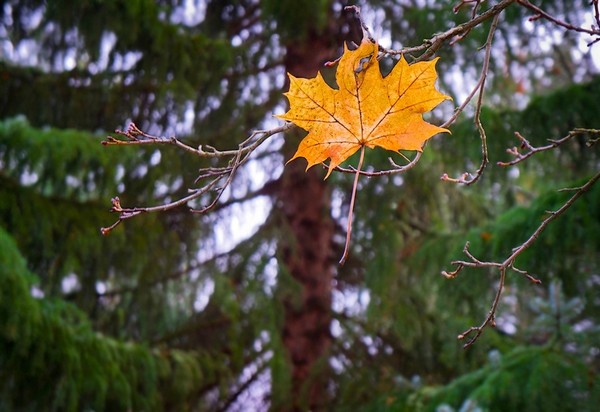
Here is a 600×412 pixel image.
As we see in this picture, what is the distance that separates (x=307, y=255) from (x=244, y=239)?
1.38 feet

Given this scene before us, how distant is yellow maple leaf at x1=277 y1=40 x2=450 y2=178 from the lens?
3.98 feet

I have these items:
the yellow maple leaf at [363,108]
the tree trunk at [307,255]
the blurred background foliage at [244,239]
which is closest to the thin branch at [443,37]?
the yellow maple leaf at [363,108]

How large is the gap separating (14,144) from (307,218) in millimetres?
1986

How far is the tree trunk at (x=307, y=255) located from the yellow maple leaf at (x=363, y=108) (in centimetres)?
325

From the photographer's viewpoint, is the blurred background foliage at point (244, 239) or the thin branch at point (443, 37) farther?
the blurred background foliage at point (244, 239)

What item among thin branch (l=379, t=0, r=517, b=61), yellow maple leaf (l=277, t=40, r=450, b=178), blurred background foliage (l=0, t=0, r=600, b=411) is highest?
blurred background foliage (l=0, t=0, r=600, b=411)

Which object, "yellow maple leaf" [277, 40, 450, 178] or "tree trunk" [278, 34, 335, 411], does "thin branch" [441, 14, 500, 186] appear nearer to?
"yellow maple leaf" [277, 40, 450, 178]

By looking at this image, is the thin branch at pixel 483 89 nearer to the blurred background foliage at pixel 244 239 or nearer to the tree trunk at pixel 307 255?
the blurred background foliage at pixel 244 239

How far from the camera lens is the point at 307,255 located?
4773mm

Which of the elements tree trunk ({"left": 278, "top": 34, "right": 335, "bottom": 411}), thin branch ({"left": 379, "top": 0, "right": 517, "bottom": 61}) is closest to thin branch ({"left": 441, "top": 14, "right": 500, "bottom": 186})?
thin branch ({"left": 379, "top": 0, "right": 517, "bottom": 61})

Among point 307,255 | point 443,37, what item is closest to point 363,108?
point 443,37

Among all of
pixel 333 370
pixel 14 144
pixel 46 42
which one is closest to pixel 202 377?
pixel 333 370

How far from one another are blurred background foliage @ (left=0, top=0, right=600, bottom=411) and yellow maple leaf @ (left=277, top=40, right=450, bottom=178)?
5.83ft

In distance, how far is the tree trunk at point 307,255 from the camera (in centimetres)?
462
